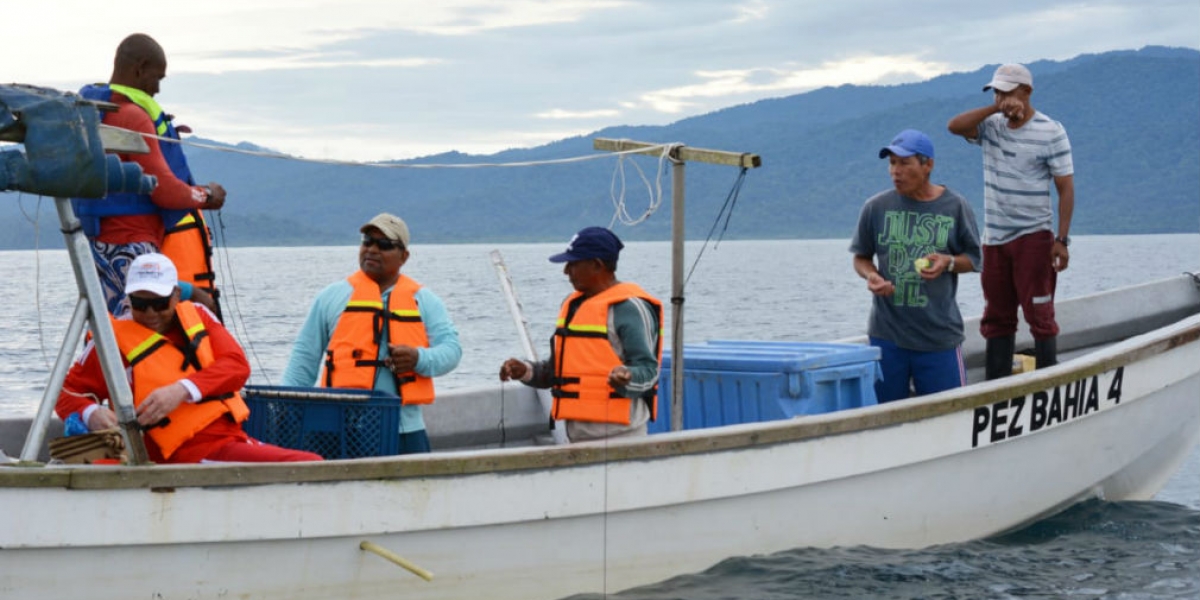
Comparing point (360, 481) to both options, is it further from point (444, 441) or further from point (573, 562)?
point (444, 441)

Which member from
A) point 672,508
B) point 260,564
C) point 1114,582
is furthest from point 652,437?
point 1114,582

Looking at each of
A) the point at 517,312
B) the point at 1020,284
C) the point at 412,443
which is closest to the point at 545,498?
the point at 412,443

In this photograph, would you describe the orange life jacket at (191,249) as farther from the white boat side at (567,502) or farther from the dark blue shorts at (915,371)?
the dark blue shorts at (915,371)

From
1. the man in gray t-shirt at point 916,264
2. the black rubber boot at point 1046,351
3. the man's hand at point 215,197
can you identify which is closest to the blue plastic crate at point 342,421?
the man's hand at point 215,197

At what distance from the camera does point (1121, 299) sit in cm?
1142

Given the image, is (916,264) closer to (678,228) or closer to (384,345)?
(678,228)

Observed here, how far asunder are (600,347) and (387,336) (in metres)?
1.01

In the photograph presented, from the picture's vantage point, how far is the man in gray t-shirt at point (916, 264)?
7562 mm

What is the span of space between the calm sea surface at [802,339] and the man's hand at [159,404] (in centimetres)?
62

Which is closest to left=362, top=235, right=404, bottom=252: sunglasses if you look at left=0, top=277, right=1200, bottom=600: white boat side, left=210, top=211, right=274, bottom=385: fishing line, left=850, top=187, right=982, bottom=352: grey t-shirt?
left=210, top=211, right=274, bottom=385: fishing line

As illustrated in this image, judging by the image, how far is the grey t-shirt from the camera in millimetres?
7605

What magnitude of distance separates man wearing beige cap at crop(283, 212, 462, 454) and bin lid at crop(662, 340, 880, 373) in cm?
146

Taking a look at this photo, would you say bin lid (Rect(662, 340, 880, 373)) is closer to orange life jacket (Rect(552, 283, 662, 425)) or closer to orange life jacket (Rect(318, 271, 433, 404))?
orange life jacket (Rect(552, 283, 662, 425))

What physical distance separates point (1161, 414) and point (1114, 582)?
1.61m
